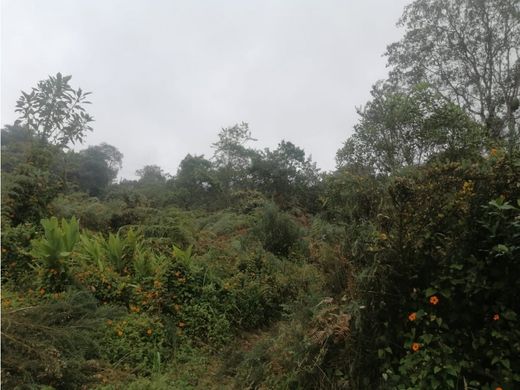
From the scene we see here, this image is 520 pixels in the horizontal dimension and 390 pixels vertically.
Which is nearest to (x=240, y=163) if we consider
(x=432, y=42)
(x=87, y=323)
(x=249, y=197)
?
(x=249, y=197)

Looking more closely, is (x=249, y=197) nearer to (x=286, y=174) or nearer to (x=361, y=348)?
(x=286, y=174)

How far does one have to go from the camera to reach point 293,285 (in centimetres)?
604

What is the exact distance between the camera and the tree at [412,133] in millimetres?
8984

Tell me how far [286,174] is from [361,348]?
1506 cm

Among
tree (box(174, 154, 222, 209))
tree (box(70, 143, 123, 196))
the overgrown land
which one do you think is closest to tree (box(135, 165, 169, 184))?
tree (box(70, 143, 123, 196))

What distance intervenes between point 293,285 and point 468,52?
14209 millimetres

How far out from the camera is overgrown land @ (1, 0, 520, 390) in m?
2.70

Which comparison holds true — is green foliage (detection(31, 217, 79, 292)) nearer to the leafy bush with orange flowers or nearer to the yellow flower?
the leafy bush with orange flowers

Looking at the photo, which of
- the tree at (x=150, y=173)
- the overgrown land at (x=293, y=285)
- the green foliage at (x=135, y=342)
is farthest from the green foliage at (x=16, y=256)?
the tree at (x=150, y=173)

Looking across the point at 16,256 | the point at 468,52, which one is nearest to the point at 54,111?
the point at 16,256

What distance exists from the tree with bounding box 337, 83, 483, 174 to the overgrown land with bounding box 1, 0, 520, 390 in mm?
51

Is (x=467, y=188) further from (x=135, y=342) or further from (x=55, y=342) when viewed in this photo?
(x=55, y=342)

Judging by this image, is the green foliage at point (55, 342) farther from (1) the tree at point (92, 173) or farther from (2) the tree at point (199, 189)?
(1) the tree at point (92, 173)

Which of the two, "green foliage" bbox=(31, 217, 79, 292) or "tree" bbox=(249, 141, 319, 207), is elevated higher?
"tree" bbox=(249, 141, 319, 207)
